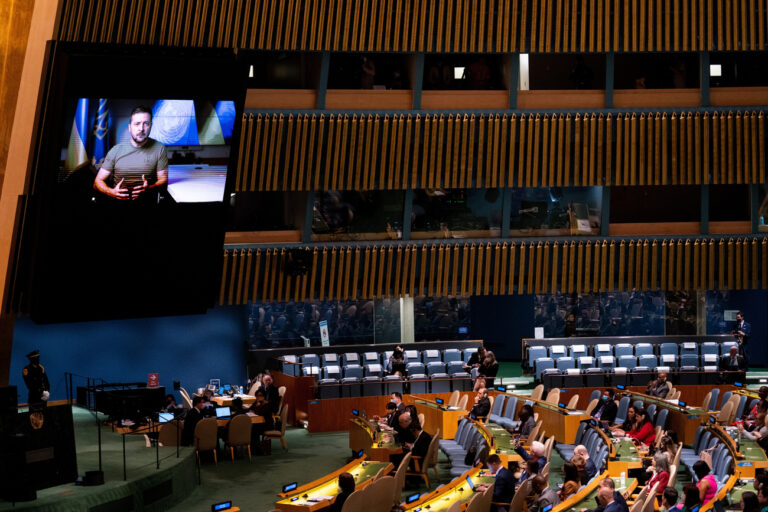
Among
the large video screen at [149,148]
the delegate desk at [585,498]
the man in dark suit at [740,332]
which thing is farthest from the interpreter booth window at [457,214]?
the delegate desk at [585,498]

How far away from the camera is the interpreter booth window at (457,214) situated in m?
21.5

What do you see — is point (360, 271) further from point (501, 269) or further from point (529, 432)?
point (529, 432)

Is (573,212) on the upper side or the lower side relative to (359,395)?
upper

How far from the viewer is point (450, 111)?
2067 centimetres

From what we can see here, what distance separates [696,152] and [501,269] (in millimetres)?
4301

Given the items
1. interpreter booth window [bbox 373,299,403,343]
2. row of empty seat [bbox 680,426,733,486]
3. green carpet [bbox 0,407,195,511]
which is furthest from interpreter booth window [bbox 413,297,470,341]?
row of empty seat [bbox 680,426,733,486]

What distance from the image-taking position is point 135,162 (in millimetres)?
14258

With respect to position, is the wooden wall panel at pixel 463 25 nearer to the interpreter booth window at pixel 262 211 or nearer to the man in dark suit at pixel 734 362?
the interpreter booth window at pixel 262 211

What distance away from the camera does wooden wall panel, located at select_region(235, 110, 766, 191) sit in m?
20.3

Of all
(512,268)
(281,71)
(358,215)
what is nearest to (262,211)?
(358,215)

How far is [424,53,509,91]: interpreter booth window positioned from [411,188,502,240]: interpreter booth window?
2044 mm

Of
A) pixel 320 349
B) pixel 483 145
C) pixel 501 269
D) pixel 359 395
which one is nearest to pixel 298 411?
pixel 359 395

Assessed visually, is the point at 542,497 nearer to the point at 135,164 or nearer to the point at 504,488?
the point at 504,488

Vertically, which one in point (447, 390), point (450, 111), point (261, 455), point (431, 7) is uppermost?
point (431, 7)
